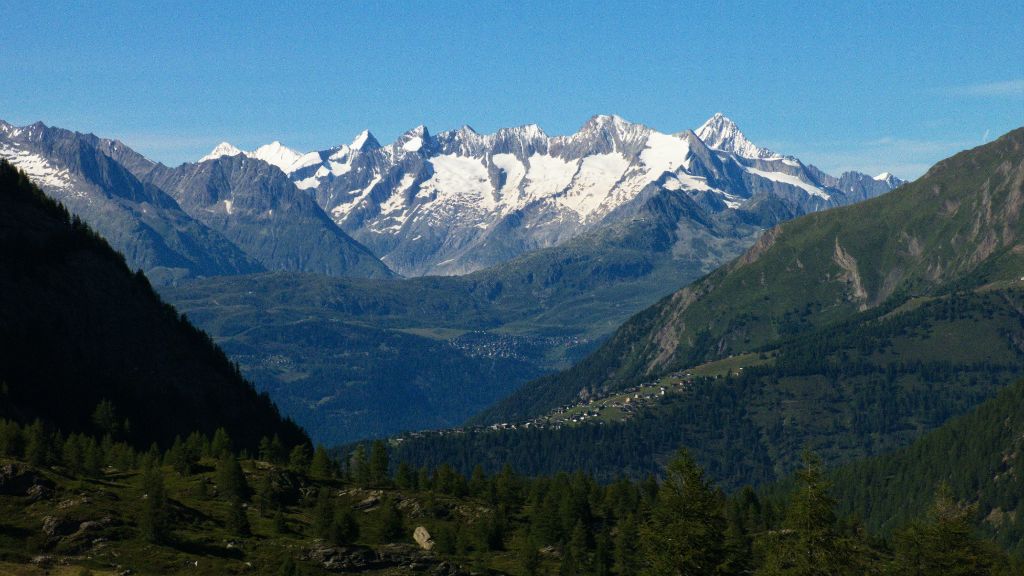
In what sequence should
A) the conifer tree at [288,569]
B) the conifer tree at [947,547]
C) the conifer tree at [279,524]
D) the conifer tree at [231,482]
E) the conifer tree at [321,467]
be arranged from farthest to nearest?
the conifer tree at [321,467], the conifer tree at [231,482], the conifer tree at [279,524], the conifer tree at [288,569], the conifer tree at [947,547]

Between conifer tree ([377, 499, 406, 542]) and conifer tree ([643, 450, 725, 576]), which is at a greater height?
conifer tree ([643, 450, 725, 576])

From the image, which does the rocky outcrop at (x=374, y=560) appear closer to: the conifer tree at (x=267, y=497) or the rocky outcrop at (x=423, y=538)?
the rocky outcrop at (x=423, y=538)

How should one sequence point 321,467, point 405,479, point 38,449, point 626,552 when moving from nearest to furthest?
point 38,449
point 626,552
point 321,467
point 405,479

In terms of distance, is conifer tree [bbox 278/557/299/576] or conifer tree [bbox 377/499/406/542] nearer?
conifer tree [bbox 278/557/299/576]

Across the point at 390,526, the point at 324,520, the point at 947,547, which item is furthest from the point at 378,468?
the point at 947,547

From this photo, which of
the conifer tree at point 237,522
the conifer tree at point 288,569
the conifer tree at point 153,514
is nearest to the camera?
the conifer tree at point 288,569

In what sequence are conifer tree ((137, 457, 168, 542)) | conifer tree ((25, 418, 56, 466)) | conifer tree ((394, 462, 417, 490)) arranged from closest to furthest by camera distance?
conifer tree ((137, 457, 168, 542)) → conifer tree ((25, 418, 56, 466)) → conifer tree ((394, 462, 417, 490))

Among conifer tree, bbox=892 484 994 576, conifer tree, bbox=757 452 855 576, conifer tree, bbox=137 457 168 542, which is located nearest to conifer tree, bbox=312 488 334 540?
conifer tree, bbox=137 457 168 542

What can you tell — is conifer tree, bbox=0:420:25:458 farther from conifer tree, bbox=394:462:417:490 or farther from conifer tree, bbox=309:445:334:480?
conifer tree, bbox=394:462:417:490

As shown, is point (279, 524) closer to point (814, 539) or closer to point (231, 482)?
point (231, 482)

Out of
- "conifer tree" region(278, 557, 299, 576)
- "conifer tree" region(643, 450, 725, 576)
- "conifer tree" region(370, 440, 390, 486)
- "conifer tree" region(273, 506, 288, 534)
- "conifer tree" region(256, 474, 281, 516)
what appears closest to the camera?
"conifer tree" region(643, 450, 725, 576)

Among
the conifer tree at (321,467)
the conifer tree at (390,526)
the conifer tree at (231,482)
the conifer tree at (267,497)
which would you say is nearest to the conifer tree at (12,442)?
the conifer tree at (231,482)

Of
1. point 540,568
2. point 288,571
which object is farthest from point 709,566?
point 540,568

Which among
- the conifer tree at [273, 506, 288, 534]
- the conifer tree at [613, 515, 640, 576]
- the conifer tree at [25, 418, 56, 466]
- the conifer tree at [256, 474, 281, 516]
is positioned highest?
the conifer tree at [25, 418, 56, 466]
